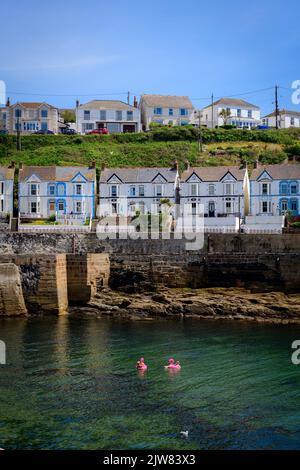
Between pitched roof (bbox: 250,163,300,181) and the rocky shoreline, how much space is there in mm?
19858

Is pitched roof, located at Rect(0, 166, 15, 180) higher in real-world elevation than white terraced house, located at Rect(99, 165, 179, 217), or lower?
higher

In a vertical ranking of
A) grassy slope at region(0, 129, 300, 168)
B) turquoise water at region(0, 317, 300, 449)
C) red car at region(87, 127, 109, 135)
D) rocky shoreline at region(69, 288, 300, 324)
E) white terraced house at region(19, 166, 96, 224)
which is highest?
red car at region(87, 127, 109, 135)

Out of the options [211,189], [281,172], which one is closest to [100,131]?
[211,189]

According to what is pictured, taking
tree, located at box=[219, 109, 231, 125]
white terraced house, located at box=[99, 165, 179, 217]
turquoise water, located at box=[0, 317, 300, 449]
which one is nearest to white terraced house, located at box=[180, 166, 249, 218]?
white terraced house, located at box=[99, 165, 179, 217]

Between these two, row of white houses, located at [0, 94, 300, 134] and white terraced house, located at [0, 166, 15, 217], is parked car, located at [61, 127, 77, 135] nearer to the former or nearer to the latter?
row of white houses, located at [0, 94, 300, 134]

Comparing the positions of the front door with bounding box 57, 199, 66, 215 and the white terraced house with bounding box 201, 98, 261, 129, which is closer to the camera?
the front door with bounding box 57, 199, 66, 215

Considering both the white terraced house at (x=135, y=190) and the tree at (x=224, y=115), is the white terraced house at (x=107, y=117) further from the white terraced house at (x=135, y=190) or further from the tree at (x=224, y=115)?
the white terraced house at (x=135, y=190)

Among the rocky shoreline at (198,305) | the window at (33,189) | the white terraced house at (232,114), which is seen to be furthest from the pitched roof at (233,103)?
the rocky shoreline at (198,305)

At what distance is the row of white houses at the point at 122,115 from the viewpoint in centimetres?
8381

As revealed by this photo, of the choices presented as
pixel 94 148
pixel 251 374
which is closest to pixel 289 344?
pixel 251 374

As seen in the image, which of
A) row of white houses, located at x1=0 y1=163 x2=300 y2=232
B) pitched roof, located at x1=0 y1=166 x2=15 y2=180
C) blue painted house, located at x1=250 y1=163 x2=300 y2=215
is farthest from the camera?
pitched roof, located at x1=0 y1=166 x2=15 y2=180

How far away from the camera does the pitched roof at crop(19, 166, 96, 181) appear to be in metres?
58.6

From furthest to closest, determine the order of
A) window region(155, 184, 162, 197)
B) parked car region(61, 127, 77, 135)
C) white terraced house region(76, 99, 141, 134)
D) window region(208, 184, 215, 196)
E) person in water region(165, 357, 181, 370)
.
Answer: white terraced house region(76, 99, 141, 134), parked car region(61, 127, 77, 135), window region(155, 184, 162, 197), window region(208, 184, 215, 196), person in water region(165, 357, 181, 370)
